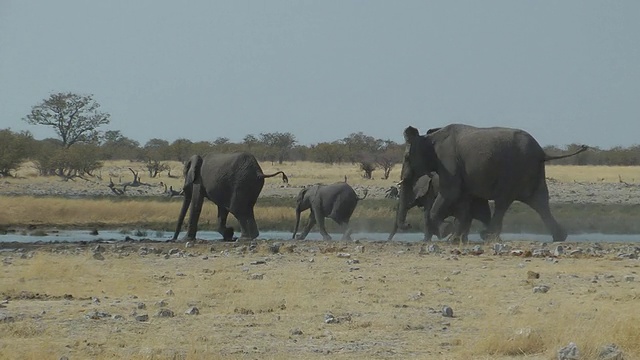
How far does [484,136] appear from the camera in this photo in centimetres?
2695

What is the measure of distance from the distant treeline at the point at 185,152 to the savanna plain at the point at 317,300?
5263 cm

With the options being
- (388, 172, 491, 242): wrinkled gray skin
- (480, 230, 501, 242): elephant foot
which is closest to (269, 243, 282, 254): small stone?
(388, 172, 491, 242): wrinkled gray skin

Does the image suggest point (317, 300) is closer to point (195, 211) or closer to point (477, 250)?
point (477, 250)

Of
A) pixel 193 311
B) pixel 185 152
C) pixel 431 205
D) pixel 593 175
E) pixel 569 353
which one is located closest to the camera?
pixel 569 353

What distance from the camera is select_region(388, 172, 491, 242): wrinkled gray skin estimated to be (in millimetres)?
27578

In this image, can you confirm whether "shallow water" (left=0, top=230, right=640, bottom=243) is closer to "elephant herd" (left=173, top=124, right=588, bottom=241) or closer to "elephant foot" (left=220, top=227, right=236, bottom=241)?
"elephant herd" (left=173, top=124, right=588, bottom=241)

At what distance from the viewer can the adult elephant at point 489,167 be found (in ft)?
87.4

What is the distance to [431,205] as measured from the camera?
31047 millimetres

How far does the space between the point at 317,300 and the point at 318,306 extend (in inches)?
21.2

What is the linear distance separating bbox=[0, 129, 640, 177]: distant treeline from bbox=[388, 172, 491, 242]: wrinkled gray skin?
43629 millimetres

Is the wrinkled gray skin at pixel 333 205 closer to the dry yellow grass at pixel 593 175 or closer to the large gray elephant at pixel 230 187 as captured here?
the large gray elephant at pixel 230 187

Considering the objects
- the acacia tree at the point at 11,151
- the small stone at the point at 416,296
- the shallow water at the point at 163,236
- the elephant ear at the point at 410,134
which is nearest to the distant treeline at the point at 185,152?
the acacia tree at the point at 11,151

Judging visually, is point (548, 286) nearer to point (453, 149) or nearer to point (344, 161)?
point (453, 149)

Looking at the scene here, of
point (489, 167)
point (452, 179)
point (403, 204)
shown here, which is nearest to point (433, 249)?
point (489, 167)
